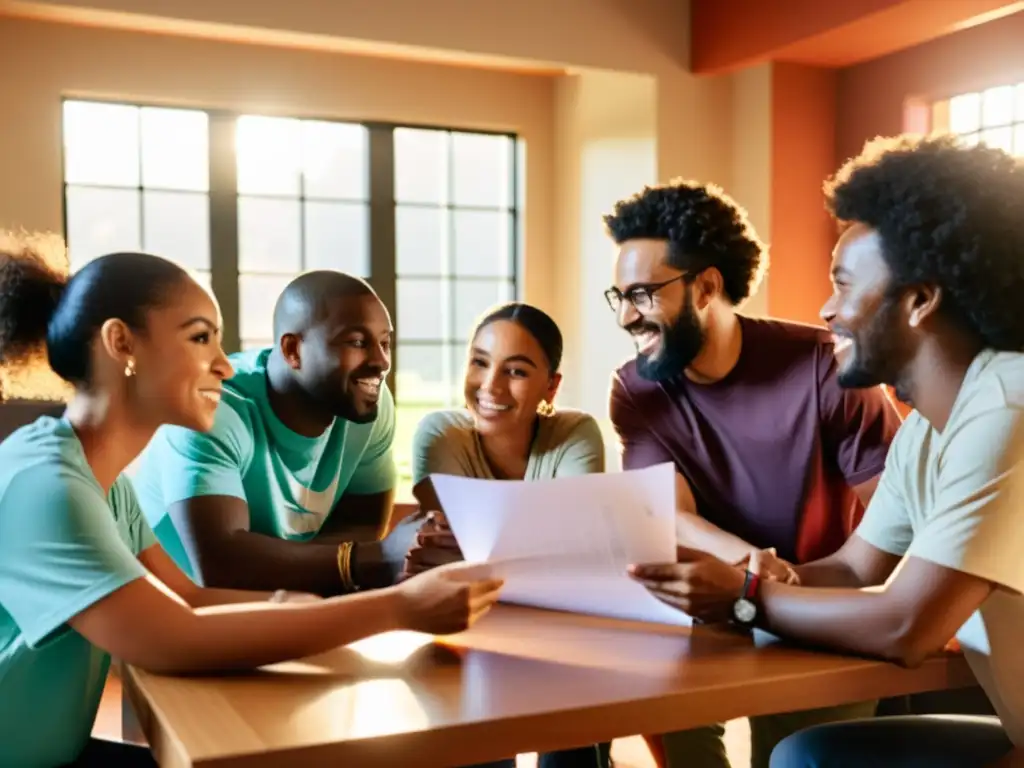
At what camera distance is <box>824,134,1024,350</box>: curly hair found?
1214mm

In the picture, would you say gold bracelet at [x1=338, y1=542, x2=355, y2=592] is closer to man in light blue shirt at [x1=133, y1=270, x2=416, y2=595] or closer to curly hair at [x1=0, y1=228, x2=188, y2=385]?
man in light blue shirt at [x1=133, y1=270, x2=416, y2=595]

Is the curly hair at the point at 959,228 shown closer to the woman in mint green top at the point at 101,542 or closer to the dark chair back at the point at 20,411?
the woman in mint green top at the point at 101,542

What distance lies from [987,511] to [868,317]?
0.30 meters

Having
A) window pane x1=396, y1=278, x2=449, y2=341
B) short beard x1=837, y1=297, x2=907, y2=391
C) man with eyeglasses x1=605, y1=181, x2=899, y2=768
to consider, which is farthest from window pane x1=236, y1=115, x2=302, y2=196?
short beard x1=837, y1=297, x2=907, y2=391

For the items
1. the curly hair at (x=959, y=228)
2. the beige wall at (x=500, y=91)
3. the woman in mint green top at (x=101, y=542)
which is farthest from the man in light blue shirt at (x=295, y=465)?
the beige wall at (x=500, y=91)

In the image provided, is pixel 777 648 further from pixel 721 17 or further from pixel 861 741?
pixel 721 17

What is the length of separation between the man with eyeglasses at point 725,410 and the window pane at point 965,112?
231cm

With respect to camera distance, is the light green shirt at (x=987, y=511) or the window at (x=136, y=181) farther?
the window at (x=136, y=181)

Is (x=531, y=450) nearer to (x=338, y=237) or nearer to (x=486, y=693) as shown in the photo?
(x=486, y=693)

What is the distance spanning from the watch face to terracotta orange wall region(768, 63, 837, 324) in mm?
3110

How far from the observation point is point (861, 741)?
1379 mm

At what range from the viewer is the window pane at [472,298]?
16.6 feet

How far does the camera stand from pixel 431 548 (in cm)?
150

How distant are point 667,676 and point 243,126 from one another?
3.99 m
